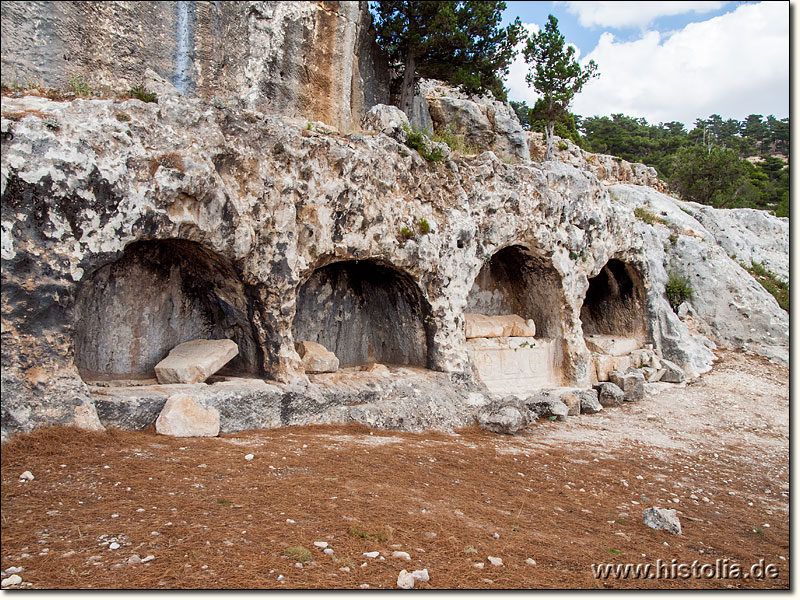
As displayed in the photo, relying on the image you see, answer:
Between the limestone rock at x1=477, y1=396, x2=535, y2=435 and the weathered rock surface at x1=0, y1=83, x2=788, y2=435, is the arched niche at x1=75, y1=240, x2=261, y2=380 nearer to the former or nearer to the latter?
the weathered rock surface at x1=0, y1=83, x2=788, y2=435

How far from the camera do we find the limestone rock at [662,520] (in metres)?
5.89

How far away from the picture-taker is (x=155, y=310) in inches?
351

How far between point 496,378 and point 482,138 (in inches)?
350

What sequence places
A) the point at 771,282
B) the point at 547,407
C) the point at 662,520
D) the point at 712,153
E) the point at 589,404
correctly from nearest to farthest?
the point at 662,520
the point at 547,407
the point at 589,404
the point at 771,282
the point at 712,153

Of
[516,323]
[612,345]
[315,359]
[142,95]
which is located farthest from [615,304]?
[142,95]

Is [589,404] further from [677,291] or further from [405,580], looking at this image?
[405,580]

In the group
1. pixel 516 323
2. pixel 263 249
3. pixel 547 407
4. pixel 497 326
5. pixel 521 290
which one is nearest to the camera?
pixel 263 249

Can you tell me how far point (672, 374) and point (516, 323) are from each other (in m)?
5.09

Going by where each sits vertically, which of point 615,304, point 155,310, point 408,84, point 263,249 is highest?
point 408,84

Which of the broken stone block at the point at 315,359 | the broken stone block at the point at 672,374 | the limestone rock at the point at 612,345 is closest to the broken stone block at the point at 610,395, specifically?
the limestone rock at the point at 612,345

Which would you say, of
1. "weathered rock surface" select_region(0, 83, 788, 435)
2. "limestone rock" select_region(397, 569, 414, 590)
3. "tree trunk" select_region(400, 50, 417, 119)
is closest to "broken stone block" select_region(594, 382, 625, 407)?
"weathered rock surface" select_region(0, 83, 788, 435)

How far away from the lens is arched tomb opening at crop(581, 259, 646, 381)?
15409 mm

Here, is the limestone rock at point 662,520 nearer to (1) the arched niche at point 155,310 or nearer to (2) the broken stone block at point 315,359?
(2) the broken stone block at point 315,359

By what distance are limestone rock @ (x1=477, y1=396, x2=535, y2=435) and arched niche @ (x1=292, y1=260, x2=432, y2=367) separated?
1.51m
